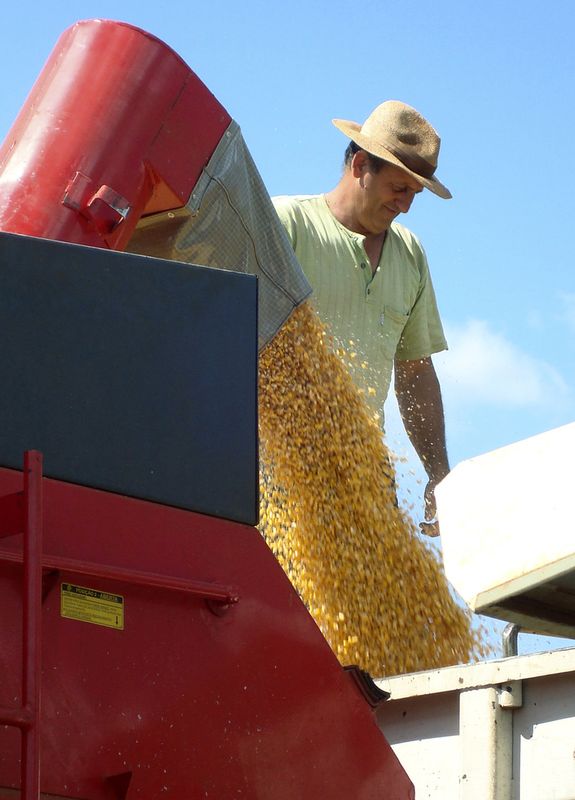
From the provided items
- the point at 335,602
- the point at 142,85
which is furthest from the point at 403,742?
the point at 142,85

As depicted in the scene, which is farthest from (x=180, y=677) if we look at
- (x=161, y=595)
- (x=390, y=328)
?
(x=390, y=328)

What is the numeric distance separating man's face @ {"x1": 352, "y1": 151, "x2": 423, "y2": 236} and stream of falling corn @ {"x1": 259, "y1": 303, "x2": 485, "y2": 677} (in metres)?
0.97

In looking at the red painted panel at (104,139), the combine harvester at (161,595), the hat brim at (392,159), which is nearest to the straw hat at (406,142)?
the hat brim at (392,159)

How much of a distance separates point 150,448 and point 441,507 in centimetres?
59

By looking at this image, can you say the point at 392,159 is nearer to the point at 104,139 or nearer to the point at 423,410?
the point at 423,410

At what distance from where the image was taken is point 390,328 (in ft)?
17.4

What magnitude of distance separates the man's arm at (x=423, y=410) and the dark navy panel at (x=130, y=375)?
2844mm

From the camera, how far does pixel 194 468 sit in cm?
257

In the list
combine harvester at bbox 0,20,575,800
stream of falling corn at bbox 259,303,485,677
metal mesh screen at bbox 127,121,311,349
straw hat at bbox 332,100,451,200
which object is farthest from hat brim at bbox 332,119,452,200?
combine harvester at bbox 0,20,575,800

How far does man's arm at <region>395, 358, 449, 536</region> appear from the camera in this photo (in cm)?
554

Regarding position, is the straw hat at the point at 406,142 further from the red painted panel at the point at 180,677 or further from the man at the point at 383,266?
→ the red painted panel at the point at 180,677

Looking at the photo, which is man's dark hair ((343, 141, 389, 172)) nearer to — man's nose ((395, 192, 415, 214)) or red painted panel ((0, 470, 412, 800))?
man's nose ((395, 192, 415, 214))

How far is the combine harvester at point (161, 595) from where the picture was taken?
2.29 m

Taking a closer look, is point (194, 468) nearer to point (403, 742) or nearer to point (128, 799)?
point (128, 799)
